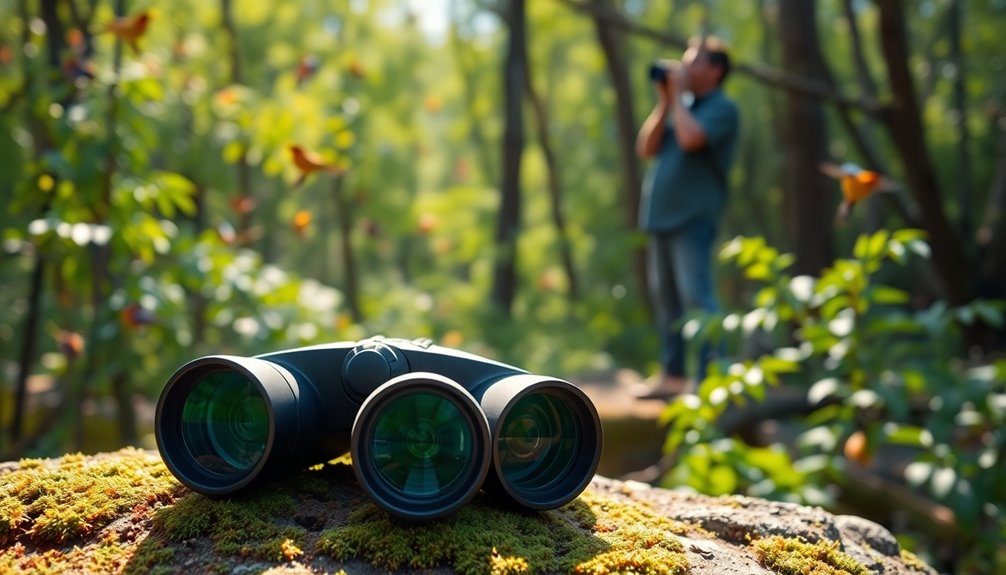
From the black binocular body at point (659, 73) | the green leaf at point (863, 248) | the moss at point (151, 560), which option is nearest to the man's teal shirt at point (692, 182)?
the black binocular body at point (659, 73)

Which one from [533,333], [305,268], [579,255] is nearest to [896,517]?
[533,333]

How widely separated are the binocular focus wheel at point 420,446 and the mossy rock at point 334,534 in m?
0.08

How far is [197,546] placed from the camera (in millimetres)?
1775

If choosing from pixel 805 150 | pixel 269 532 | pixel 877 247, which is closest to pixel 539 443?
pixel 269 532

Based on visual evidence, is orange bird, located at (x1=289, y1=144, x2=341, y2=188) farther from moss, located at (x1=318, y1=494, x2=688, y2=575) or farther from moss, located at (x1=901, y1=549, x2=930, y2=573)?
moss, located at (x1=901, y1=549, x2=930, y2=573)

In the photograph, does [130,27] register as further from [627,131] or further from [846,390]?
[627,131]

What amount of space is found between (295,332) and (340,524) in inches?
99.6

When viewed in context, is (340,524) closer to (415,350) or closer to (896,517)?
(415,350)

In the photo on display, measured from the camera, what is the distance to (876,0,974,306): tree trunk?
5062mm

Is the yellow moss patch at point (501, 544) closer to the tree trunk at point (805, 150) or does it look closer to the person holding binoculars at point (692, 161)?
the person holding binoculars at point (692, 161)

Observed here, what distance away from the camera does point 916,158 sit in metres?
5.45

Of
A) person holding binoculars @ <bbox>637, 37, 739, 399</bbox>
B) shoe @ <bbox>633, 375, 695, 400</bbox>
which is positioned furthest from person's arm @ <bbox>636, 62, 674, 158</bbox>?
shoe @ <bbox>633, 375, 695, 400</bbox>

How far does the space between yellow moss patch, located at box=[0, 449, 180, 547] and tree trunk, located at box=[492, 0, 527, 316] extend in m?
10.4

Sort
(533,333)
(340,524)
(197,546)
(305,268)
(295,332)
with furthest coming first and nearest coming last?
(305,268) < (533,333) < (295,332) < (340,524) < (197,546)
